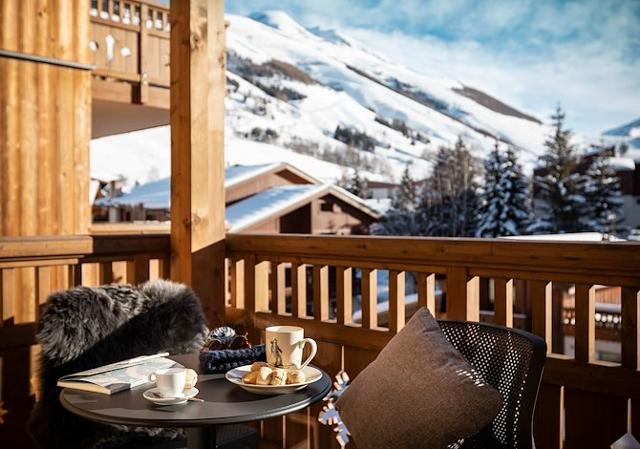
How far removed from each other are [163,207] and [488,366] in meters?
13.8

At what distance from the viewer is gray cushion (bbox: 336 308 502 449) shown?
1513 mm

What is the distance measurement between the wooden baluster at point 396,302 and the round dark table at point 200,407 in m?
0.73

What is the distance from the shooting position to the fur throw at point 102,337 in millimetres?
1884

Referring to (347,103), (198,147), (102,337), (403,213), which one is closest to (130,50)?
(198,147)

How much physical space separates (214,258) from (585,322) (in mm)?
1657

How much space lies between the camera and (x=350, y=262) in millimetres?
2514

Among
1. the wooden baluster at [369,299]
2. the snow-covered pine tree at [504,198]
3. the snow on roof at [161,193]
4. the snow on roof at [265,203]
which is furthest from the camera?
the snow-covered pine tree at [504,198]

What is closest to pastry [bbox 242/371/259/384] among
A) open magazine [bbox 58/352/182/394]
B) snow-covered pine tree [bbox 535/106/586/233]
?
open magazine [bbox 58/352/182/394]

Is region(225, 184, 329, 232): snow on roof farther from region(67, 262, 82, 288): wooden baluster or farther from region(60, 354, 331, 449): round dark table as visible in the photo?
region(60, 354, 331, 449): round dark table

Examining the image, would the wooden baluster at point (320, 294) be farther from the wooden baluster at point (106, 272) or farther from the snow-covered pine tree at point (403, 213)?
the snow-covered pine tree at point (403, 213)

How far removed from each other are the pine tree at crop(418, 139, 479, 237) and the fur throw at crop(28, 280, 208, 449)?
26.0 meters

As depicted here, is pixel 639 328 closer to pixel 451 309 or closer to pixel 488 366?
pixel 488 366

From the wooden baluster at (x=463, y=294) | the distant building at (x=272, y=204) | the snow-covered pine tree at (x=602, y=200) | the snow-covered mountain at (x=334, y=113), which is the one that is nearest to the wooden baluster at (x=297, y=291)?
the wooden baluster at (x=463, y=294)

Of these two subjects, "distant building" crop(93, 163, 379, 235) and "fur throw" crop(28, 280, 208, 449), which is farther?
"distant building" crop(93, 163, 379, 235)
